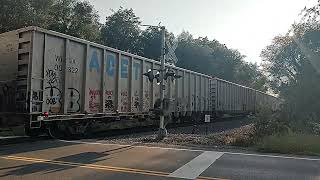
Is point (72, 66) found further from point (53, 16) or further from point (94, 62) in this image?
point (53, 16)

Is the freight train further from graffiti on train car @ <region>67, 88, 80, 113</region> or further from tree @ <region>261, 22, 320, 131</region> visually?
tree @ <region>261, 22, 320, 131</region>

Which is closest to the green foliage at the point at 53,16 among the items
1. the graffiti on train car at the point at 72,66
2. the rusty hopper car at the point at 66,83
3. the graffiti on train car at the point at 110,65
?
the rusty hopper car at the point at 66,83

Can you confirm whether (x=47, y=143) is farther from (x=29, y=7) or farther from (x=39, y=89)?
(x=29, y=7)

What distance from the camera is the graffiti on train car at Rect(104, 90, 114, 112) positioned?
58.8ft

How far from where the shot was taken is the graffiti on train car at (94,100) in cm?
1690

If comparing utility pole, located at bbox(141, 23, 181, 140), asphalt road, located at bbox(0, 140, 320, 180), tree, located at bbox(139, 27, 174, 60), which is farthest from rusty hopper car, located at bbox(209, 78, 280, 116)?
tree, located at bbox(139, 27, 174, 60)

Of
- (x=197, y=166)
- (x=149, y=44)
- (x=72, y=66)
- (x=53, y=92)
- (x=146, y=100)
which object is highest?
(x=149, y=44)

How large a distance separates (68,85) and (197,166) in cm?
716

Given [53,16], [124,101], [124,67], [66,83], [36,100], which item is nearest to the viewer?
[36,100]

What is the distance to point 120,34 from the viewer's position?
58.5m

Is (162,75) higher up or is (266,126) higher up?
(162,75)

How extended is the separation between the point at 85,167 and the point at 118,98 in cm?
913

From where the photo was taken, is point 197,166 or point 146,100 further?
point 146,100

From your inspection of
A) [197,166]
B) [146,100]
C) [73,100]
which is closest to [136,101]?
[146,100]
